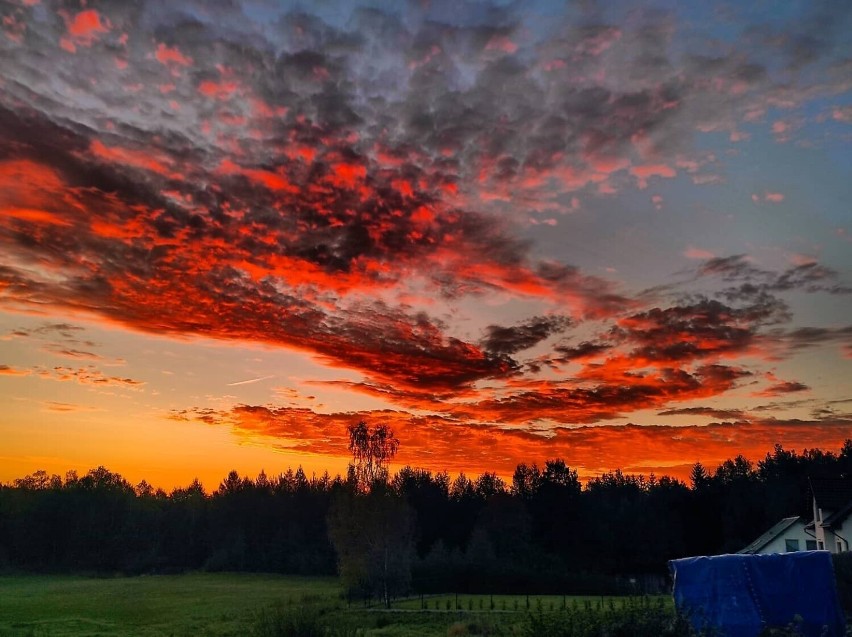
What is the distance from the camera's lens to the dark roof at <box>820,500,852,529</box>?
41.4m

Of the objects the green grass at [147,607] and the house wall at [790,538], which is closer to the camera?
the green grass at [147,607]

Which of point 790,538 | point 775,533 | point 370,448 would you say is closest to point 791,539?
point 790,538

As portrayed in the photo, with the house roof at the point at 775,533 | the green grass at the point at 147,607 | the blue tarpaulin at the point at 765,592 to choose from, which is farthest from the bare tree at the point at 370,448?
the blue tarpaulin at the point at 765,592

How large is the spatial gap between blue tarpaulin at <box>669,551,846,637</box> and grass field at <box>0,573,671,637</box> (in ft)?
4.61

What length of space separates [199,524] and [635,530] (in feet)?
226

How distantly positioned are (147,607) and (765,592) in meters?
44.3

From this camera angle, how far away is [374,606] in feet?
160

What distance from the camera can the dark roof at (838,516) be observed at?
41.4m

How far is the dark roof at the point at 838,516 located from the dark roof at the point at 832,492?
60 cm

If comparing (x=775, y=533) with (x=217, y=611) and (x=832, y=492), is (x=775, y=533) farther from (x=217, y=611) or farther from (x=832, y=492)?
(x=217, y=611)

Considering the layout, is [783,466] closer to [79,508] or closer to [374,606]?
[374,606]

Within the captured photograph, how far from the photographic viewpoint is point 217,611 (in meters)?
44.5

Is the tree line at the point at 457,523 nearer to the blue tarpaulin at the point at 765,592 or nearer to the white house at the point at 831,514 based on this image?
the white house at the point at 831,514

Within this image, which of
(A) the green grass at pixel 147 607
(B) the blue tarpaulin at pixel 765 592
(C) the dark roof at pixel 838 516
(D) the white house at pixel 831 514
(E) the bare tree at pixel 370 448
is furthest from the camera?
(E) the bare tree at pixel 370 448
